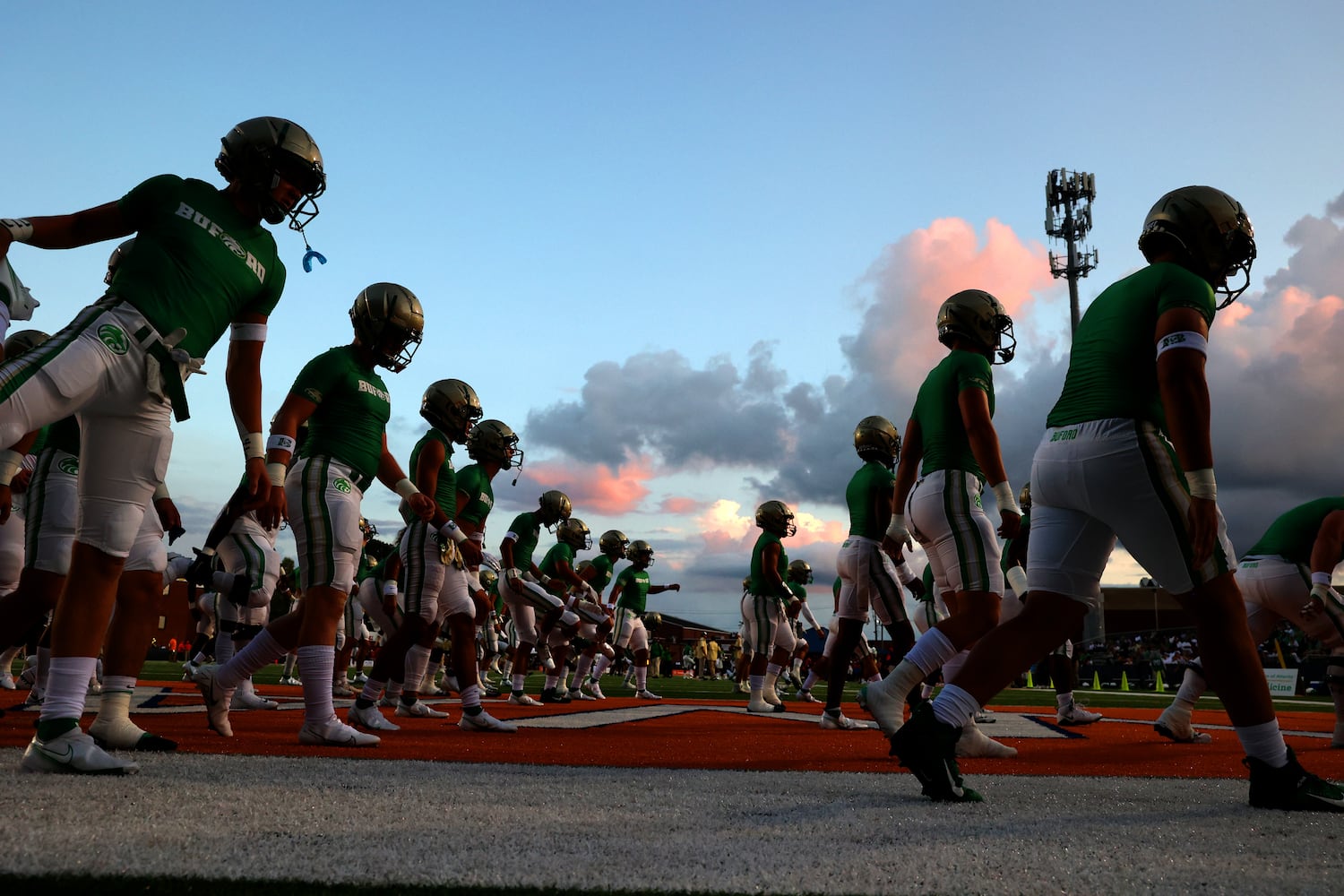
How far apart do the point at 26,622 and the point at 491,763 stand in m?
2.38

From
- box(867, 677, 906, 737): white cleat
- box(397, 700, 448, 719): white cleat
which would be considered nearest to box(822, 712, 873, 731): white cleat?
box(867, 677, 906, 737): white cleat

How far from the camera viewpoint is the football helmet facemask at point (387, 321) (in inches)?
232

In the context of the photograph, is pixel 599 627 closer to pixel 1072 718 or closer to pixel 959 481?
pixel 1072 718

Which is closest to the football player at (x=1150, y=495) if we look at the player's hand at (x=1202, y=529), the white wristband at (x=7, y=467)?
the player's hand at (x=1202, y=529)

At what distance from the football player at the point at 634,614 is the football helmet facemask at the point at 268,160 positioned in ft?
38.3

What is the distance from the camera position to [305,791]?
9.99 ft

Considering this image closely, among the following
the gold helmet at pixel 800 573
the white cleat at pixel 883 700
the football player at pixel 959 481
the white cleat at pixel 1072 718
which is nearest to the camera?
Answer: the white cleat at pixel 883 700

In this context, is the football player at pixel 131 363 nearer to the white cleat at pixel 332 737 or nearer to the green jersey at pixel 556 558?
the white cleat at pixel 332 737

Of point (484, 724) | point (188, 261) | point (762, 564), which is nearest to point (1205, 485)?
point (188, 261)

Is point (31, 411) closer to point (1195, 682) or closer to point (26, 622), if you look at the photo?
point (26, 622)

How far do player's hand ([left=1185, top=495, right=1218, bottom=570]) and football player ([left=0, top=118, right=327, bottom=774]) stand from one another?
3445 millimetres

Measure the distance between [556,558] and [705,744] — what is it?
346 inches

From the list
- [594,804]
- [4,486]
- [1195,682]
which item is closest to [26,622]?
[4,486]

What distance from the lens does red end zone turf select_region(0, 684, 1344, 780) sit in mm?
4516
